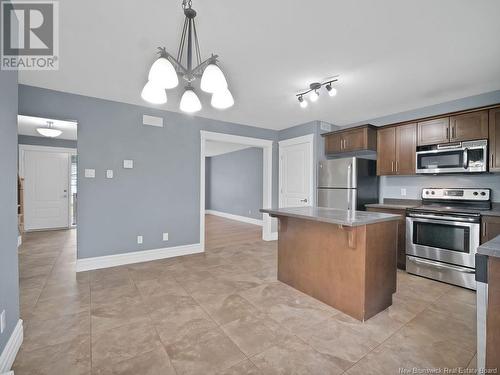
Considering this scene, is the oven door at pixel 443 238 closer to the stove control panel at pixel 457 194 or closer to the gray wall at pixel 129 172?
the stove control panel at pixel 457 194

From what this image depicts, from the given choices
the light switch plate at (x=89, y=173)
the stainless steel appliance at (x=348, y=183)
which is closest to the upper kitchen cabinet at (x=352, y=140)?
the stainless steel appliance at (x=348, y=183)

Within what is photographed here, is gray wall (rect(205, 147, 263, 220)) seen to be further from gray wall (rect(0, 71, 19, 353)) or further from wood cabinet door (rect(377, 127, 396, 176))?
gray wall (rect(0, 71, 19, 353))

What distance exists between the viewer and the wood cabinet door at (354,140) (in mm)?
4016

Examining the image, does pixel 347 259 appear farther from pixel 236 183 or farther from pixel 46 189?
pixel 46 189

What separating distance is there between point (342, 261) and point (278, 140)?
3.57m

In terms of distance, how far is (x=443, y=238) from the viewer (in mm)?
2994

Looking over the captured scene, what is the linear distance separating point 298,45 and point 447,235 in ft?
9.52

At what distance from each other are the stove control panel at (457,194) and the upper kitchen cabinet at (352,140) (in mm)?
1082

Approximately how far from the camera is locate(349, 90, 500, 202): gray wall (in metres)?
3.12

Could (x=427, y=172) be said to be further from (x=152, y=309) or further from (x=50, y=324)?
(x=50, y=324)

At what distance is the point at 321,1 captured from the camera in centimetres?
164

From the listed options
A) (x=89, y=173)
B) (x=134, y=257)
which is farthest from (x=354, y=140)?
(x=89, y=173)

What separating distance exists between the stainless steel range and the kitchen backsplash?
5.7 inches

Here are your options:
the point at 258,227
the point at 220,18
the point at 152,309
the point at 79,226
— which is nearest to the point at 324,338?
the point at 152,309
